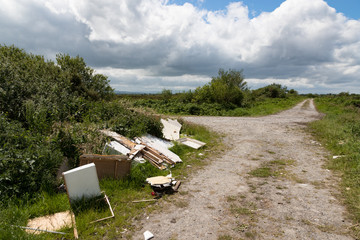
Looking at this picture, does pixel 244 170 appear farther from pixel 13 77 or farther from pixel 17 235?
pixel 13 77

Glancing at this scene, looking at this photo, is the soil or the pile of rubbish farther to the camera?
the pile of rubbish

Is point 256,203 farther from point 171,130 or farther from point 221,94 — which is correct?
point 221,94

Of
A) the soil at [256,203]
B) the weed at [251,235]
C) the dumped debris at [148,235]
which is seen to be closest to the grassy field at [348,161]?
the soil at [256,203]

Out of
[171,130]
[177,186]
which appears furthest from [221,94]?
[177,186]

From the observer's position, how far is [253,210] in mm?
3699

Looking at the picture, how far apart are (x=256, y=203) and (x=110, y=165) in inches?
124

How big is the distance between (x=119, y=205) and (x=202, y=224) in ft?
5.22

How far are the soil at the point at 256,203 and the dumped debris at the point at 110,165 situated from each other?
1.25 meters

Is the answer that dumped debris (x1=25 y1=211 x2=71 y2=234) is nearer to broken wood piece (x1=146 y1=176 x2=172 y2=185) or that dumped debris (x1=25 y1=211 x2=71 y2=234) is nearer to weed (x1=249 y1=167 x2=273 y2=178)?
broken wood piece (x1=146 y1=176 x2=172 y2=185)

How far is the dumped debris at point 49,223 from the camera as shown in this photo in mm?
3051

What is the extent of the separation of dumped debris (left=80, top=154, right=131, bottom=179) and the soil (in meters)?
1.25

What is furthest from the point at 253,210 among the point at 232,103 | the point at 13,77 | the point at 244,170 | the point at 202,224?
the point at 232,103

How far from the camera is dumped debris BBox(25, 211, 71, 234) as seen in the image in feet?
10.0

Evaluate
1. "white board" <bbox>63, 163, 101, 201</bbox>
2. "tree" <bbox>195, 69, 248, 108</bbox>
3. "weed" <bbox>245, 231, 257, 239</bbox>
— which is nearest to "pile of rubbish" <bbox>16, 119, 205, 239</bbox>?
"white board" <bbox>63, 163, 101, 201</bbox>
